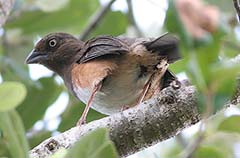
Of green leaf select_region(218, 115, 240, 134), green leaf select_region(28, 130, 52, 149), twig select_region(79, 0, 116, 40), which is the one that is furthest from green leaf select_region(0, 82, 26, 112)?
twig select_region(79, 0, 116, 40)

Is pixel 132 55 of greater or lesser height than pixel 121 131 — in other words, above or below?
below

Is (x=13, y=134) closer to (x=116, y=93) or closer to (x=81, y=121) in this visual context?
(x=81, y=121)

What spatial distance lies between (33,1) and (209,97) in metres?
3.43

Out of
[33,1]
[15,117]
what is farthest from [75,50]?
[15,117]

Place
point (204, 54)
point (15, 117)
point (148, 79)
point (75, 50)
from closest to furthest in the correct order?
1. point (204, 54)
2. point (15, 117)
3. point (148, 79)
4. point (75, 50)

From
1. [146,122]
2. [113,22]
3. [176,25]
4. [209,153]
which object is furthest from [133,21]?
[176,25]

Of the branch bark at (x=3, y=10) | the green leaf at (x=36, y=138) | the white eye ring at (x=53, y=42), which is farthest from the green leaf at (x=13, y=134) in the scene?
the white eye ring at (x=53, y=42)

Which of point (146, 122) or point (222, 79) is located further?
point (146, 122)

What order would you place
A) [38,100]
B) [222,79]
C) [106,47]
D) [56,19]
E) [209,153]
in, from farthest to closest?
1. [56,19]
2. [106,47]
3. [38,100]
4. [209,153]
5. [222,79]

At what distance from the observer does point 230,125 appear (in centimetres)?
155

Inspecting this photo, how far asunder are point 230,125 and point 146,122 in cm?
90

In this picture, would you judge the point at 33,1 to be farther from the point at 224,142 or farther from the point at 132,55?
the point at 224,142

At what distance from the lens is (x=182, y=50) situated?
3.61 ft

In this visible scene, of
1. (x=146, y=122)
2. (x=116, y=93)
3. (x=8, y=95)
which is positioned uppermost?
(x=8, y=95)
